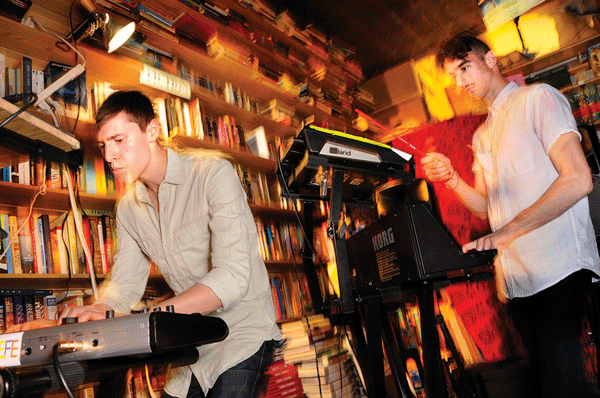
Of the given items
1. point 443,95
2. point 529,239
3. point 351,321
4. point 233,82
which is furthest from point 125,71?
point 443,95

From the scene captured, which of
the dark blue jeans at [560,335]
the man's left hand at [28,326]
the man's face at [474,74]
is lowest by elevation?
the dark blue jeans at [560,335]

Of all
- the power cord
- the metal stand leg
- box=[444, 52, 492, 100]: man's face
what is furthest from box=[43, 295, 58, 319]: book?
box=[444, 52, 492, 100]: man's face

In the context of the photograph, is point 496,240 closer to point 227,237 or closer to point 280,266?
point 227,237

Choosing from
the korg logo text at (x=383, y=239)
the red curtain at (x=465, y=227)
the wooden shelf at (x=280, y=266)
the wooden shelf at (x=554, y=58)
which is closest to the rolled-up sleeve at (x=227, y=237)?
the korg logo text at (x=383, y=239)

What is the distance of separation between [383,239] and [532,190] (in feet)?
1.57

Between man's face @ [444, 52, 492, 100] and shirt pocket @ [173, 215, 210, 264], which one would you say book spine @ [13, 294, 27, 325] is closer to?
shirt pocket @ [173, 215, 210, 264]

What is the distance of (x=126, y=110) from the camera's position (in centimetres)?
135

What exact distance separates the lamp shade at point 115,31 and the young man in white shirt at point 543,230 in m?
1.69

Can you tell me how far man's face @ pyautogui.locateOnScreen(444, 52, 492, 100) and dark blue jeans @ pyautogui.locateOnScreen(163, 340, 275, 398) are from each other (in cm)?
116

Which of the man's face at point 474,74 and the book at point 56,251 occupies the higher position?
the man's face at point 474,74

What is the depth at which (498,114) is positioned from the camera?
57.3 inches

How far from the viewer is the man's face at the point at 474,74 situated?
60.4 inches

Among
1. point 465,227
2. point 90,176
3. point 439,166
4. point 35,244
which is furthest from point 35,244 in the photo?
point 465,227

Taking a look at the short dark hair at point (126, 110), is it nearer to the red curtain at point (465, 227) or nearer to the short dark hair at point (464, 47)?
the short dark hair at point (464, 47)
